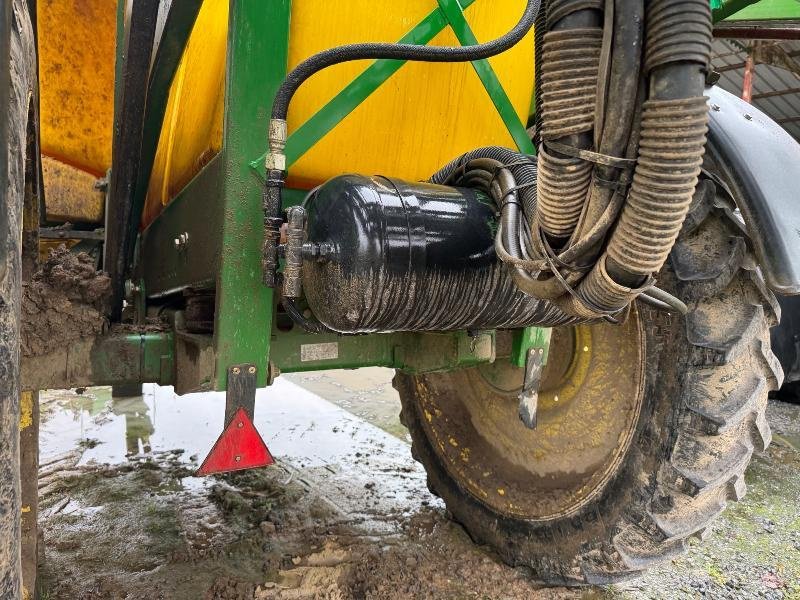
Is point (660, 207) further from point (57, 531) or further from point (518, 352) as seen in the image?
point (57, 531)

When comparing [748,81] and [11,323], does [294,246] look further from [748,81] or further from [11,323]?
[748,81]

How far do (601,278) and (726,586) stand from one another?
66.5 inches

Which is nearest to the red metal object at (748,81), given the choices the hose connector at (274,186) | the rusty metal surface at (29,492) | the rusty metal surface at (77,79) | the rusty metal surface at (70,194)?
the rusty metal surface at (77,79)

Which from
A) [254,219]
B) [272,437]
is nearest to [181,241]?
[254,219]

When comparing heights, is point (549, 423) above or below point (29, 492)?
above

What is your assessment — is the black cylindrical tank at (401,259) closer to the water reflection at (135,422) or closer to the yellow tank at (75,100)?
Answer: the yellow tank at (75,100)

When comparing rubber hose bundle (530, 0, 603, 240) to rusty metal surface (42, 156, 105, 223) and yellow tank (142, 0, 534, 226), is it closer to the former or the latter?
yellow tank (142, 0, 534, 226)

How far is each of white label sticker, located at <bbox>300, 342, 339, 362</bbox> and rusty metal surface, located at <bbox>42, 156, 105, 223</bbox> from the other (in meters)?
2.06

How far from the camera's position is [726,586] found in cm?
199

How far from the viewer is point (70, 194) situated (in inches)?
119

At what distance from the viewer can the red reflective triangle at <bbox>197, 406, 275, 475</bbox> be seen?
1375mm

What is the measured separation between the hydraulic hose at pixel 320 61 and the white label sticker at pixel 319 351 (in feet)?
1.40

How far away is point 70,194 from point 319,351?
2.15 m

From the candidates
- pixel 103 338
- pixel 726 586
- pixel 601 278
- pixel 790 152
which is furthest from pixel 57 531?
pixel 790 152
